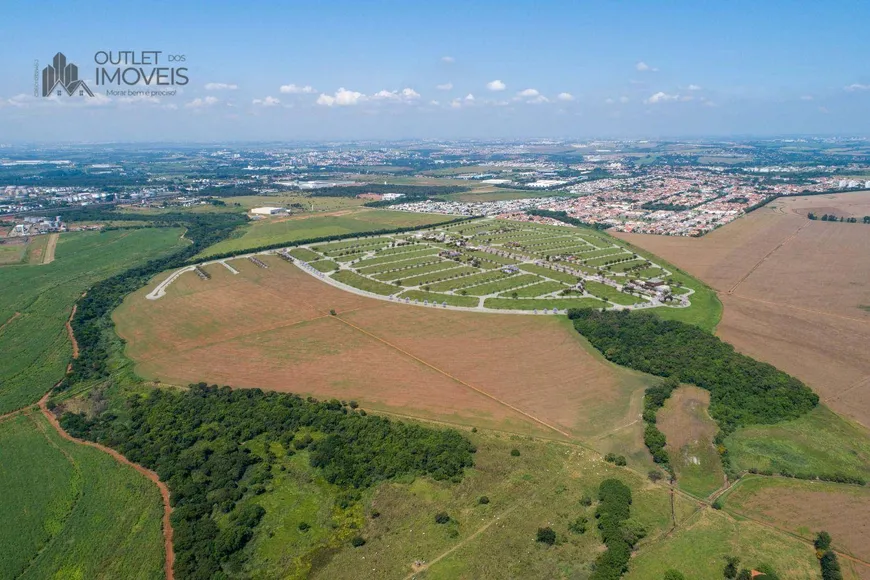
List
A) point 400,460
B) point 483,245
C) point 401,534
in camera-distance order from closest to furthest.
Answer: point 401,534, point 400,460, point 483,245

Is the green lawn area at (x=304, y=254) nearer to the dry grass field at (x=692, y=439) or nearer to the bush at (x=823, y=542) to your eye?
the dry grass field at (x=692, y=439)

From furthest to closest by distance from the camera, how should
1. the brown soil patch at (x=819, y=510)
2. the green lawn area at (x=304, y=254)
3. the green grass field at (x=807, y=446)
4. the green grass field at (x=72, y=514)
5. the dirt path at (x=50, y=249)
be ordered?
the dirt path at (x=50, y=249)
the green lawn area at (x=304, y=254)
the green grass field at (x=807, y=446)
the brown soil patch at (x=819, y=510)
the green grass field at (x=72, y=514)

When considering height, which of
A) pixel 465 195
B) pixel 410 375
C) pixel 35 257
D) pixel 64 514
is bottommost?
pixel 64 514

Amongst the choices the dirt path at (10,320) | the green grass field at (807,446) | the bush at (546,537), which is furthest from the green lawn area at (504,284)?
the dirt path at (10,320)

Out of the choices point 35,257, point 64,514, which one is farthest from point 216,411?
point 35,257

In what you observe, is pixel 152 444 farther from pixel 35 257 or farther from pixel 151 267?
pixel 35 257

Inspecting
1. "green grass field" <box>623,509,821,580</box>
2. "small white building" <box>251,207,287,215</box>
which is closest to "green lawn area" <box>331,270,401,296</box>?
"green grass field" <box>623,509,821,580</box>

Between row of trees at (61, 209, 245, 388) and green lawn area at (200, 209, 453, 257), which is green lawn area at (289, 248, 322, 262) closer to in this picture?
green lawn area at (200, 209, 453, 257)
